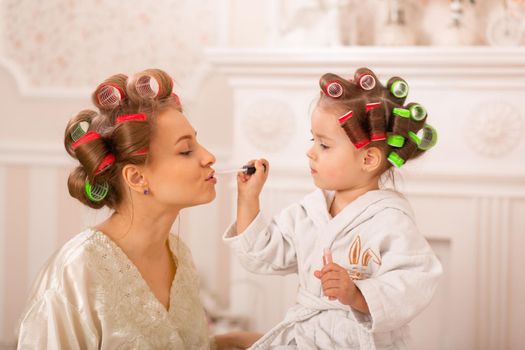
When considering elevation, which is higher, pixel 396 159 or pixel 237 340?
pixel 396 159

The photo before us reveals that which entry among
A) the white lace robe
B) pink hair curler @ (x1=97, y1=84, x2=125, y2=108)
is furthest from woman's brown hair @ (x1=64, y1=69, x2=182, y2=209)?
the white lace robe

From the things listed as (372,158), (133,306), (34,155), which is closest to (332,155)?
(372,158)

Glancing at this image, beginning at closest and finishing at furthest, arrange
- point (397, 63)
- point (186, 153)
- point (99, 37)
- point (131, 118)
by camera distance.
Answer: point (131, 118) < point (186, 153) < point (397, 63) < point (99, 37)

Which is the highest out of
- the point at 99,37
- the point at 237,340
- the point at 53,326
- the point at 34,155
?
the point at 99,37

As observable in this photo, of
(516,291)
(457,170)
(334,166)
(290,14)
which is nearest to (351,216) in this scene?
(334,166)

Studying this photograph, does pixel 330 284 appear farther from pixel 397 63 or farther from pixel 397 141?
pixel 397 63

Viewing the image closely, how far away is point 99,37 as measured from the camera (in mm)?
3236

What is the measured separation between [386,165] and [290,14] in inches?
49.1

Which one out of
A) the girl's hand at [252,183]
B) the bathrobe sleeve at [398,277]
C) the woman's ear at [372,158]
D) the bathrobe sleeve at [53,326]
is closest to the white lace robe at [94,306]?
the bathrobe sleeve at [53,326]

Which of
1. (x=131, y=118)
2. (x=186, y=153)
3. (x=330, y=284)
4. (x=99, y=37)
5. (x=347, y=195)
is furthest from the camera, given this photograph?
(x=99, y=37)

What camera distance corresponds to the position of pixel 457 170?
103 inches

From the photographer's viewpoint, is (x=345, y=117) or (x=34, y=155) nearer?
(x=345, y=117)

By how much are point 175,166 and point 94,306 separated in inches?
14.1

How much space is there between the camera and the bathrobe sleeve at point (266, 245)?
1.88 metres
